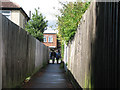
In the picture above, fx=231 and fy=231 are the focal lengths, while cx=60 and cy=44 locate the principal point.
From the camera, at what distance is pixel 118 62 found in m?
3.32

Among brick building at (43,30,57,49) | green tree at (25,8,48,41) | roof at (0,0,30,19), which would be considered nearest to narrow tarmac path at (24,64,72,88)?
roof at (0,0,30,19)

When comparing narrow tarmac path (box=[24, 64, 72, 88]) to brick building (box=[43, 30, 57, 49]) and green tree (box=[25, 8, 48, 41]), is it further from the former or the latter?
brick building (box=[43, 30, 57, 49])

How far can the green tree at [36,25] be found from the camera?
34688 millimetres

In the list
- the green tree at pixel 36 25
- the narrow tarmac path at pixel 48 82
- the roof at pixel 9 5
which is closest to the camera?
the narrow tarmac path at pixel 48 82

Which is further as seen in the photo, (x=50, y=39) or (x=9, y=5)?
(x=50, y=39)

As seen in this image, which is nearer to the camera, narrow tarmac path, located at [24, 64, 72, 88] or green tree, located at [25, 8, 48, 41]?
narrow tarmac path, located at [24, 64, 72, 88]

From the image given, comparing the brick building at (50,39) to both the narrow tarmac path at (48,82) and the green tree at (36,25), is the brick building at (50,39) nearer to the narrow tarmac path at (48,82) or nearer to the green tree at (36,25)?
the green tree at (36,25)

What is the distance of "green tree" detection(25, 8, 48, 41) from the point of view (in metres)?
34.7

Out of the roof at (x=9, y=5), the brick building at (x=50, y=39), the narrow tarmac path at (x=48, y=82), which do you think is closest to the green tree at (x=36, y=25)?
the roof at (x=9, y=5)

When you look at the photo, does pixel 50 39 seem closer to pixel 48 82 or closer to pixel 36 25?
pixel 36 25

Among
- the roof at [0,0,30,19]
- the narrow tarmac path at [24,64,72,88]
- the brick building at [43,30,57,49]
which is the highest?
the roof at [0,0,30,19]

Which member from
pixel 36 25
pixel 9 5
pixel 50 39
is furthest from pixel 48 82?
pixel 50 39

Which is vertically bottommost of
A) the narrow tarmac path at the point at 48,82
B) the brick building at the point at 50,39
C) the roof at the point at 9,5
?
the narrow tarmac path at the point at 48,82

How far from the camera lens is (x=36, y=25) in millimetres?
35406
